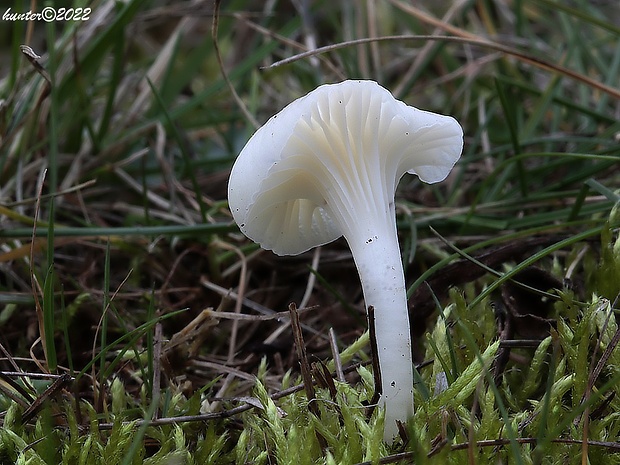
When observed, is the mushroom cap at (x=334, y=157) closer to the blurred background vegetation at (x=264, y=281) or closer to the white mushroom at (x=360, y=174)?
the white mushroom at (x=360, y=174)

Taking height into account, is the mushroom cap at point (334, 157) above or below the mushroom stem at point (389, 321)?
above

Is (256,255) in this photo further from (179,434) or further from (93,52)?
(93,52)

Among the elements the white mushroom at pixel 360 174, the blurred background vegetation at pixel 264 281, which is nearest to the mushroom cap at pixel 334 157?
the white mushroom at pixel 360 174

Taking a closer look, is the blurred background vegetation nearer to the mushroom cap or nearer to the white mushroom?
the white mushroom

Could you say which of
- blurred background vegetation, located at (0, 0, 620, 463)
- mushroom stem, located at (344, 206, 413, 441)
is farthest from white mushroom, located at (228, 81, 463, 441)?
blurred background vegetation, located at (0, 0, 620, 463)

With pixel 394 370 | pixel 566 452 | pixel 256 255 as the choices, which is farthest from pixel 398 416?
pixel 256 255

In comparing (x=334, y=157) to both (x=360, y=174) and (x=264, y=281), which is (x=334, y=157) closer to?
(x=360, y=174)
